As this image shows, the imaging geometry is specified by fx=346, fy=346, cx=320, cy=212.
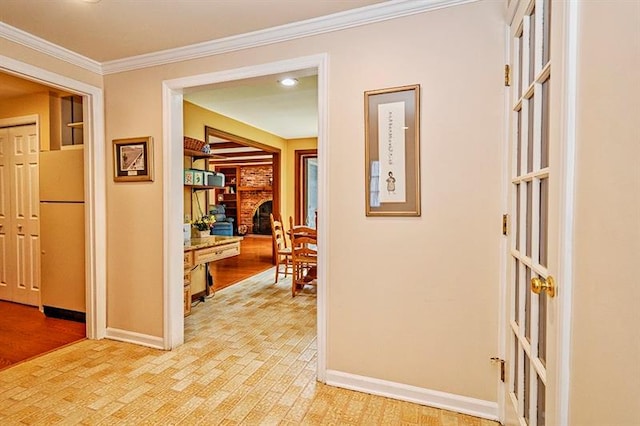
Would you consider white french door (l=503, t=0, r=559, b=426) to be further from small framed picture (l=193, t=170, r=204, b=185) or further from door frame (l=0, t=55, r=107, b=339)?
small framed picture (l=193, t=170, r=204, b=185)

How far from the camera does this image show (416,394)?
6.78 feet

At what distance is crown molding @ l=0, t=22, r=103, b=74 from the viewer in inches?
91.7

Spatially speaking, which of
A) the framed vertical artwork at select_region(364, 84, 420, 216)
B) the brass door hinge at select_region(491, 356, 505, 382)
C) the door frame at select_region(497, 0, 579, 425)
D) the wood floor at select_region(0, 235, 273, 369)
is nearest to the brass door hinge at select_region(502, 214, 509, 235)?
the framed vertical artwork at select_region(364, 84, 420, 216)

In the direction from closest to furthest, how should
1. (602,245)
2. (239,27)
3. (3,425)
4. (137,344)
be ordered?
(602,245) → (3,425) → (239,27) → (137,344)

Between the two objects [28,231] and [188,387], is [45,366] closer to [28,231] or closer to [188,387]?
[188,387]

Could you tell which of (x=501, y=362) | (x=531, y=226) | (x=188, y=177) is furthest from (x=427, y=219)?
(x=188, y=177)

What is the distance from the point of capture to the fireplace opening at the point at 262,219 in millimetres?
12188

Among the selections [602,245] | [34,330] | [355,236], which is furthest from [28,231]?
[602,245]

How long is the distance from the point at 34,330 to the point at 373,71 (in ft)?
12.5

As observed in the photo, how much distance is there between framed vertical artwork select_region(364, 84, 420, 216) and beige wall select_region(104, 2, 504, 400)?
2.0 inches

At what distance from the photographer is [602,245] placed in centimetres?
77

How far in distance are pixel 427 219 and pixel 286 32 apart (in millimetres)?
1542

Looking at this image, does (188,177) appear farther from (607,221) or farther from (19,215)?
(607,221)

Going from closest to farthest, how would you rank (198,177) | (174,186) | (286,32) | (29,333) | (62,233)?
(286,32), (174,186), (29,333), (62,233), (198,177)
